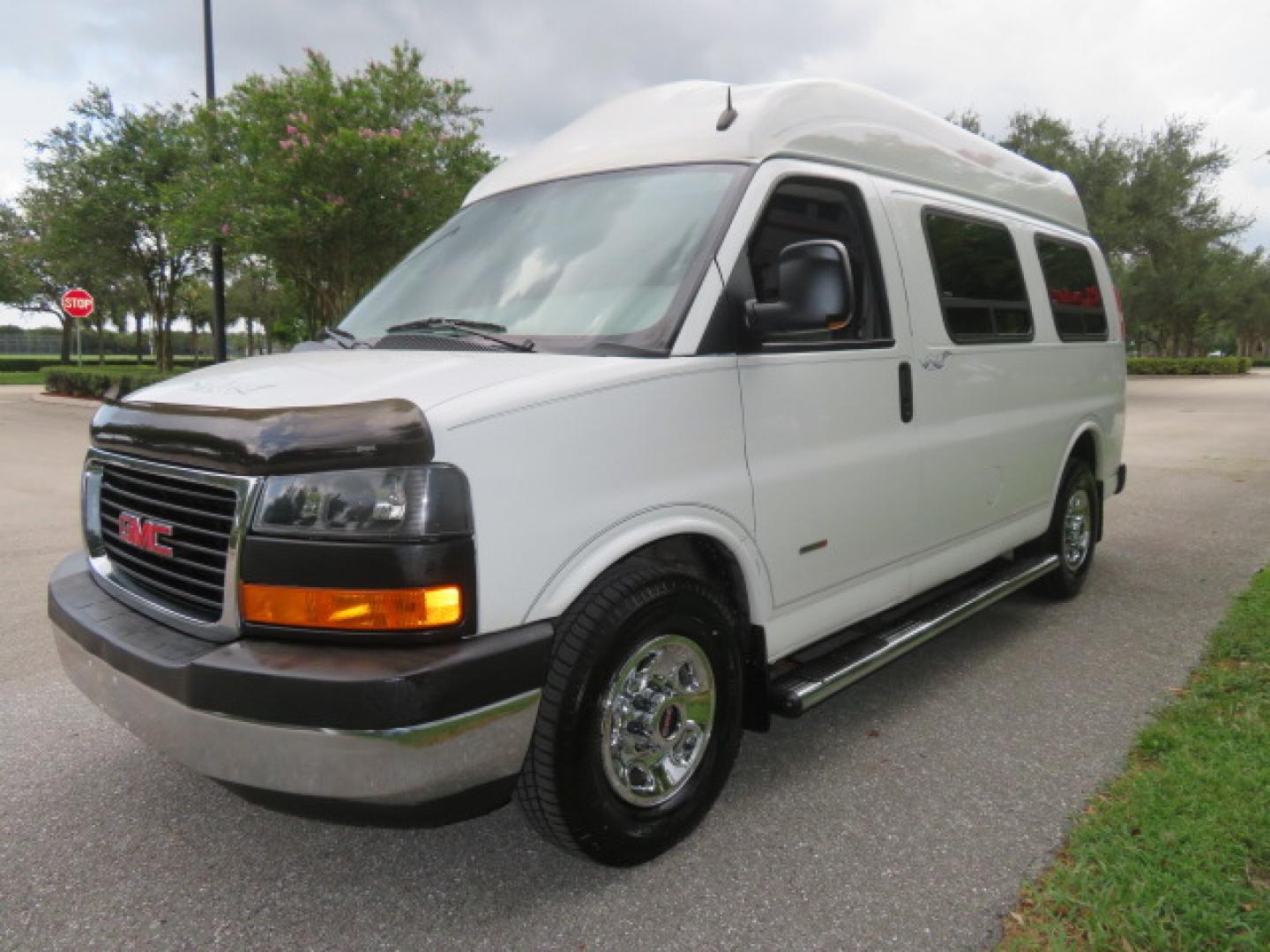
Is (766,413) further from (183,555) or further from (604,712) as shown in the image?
(183,555)

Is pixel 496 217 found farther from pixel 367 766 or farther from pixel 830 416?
pixel 367 766

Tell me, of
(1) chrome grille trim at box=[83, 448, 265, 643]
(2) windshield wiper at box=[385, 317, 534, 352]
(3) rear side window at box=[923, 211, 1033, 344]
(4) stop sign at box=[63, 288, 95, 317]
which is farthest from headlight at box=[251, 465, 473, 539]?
(4) stop sign at box=[63, 288, 95, 317]

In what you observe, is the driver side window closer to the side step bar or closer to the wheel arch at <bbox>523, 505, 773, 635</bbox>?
the wheel arch at <bbox>523, 505, 773, 635</bbox>

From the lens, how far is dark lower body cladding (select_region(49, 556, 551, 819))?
6.58ft

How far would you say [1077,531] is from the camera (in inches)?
Answer: 215

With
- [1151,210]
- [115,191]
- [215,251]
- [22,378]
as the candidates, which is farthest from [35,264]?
[1151,210]

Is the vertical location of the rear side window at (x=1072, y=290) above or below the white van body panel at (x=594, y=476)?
above

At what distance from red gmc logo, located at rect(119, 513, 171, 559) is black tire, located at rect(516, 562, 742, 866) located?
109 cm

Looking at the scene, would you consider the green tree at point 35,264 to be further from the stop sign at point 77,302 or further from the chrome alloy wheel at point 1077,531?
the chrome alloy wheel at point 1077,531

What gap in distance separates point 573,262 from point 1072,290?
11.7 feet

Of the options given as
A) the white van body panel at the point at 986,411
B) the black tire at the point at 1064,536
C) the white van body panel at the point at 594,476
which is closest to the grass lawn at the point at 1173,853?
the white van body panel at the point at 986,411

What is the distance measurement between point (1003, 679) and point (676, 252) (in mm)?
2636

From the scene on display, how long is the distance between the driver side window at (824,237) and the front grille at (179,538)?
1.68 metres

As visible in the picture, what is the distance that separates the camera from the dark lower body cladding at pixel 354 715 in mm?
2006
